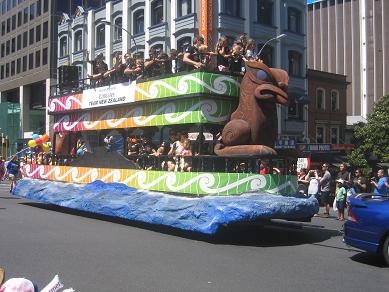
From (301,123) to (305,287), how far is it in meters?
30.1

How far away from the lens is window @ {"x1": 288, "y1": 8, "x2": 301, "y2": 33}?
116 feet

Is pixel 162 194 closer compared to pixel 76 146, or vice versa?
pixel 162 194

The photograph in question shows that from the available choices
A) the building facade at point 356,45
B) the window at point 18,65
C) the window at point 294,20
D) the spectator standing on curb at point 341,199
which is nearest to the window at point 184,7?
the window at point 294,20

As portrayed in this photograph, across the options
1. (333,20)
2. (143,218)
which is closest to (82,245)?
(143,218)

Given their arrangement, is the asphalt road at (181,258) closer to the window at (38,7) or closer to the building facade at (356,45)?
the window at (38,7)

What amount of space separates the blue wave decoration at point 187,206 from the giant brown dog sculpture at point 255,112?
124 cm

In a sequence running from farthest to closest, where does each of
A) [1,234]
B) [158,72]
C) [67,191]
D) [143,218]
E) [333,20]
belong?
1. [333,20]
2. [67,191]
3. [158,72]
4. [143,218]
5. [1,234]

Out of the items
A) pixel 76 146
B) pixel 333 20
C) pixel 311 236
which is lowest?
pixel 311 236

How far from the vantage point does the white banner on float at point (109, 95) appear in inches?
504

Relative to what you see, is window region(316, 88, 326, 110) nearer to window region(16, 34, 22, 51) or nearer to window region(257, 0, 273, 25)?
window region(257, 0, 273, 25)

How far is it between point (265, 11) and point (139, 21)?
346 inches

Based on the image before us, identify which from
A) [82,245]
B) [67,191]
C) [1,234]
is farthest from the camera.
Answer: [67,191]

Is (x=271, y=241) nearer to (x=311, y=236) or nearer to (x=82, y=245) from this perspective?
(x=311, y=236)

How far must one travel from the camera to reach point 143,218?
35.6 ft
